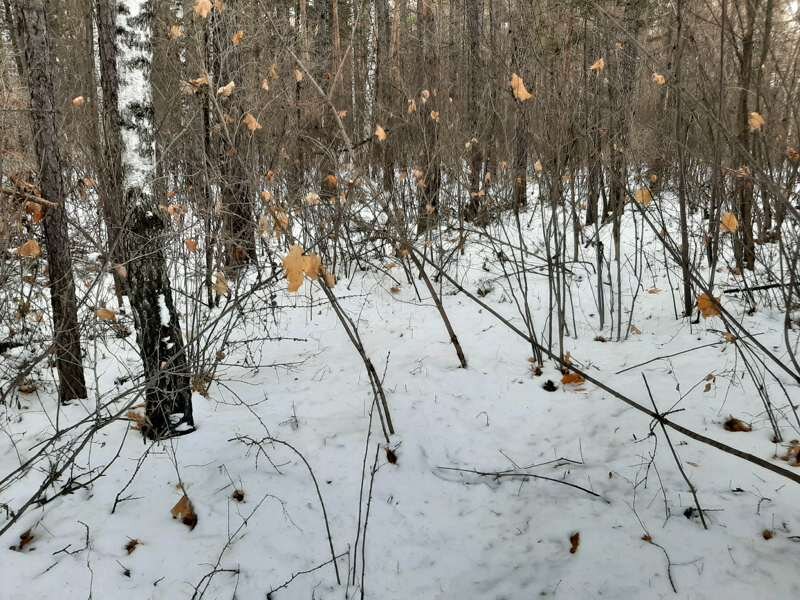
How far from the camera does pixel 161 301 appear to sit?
2406 millimetres

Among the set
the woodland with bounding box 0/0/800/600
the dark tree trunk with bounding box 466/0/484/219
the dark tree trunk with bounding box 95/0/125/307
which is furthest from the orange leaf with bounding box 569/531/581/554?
the dark tree trunk with bounding box 466/0/484/219

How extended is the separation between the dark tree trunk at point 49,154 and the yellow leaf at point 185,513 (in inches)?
35.4

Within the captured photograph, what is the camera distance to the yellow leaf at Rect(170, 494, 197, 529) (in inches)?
79.7

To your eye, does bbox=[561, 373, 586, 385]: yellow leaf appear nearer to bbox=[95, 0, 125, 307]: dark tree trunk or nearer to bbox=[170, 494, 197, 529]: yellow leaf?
bbox=[170, 494, 197, 529]: yellow leaf

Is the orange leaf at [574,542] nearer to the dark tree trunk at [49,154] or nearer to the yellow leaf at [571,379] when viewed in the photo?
the yellow leaf at [571,379]

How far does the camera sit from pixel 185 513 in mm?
2037

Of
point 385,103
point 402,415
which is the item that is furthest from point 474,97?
point 402,415

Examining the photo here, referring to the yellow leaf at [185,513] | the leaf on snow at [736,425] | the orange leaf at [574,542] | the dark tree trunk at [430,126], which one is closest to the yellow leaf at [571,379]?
the leaf on snow at [736,425]

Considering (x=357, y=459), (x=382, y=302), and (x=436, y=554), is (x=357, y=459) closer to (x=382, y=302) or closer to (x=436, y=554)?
(x=436, y=554)

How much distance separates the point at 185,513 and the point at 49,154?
5.98ft

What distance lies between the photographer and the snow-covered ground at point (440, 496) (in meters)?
1.73

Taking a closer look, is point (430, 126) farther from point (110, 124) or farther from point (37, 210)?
point (37, 210)

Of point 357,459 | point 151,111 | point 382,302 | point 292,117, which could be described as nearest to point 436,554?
point 357,459

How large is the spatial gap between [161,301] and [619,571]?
2.12 meters
